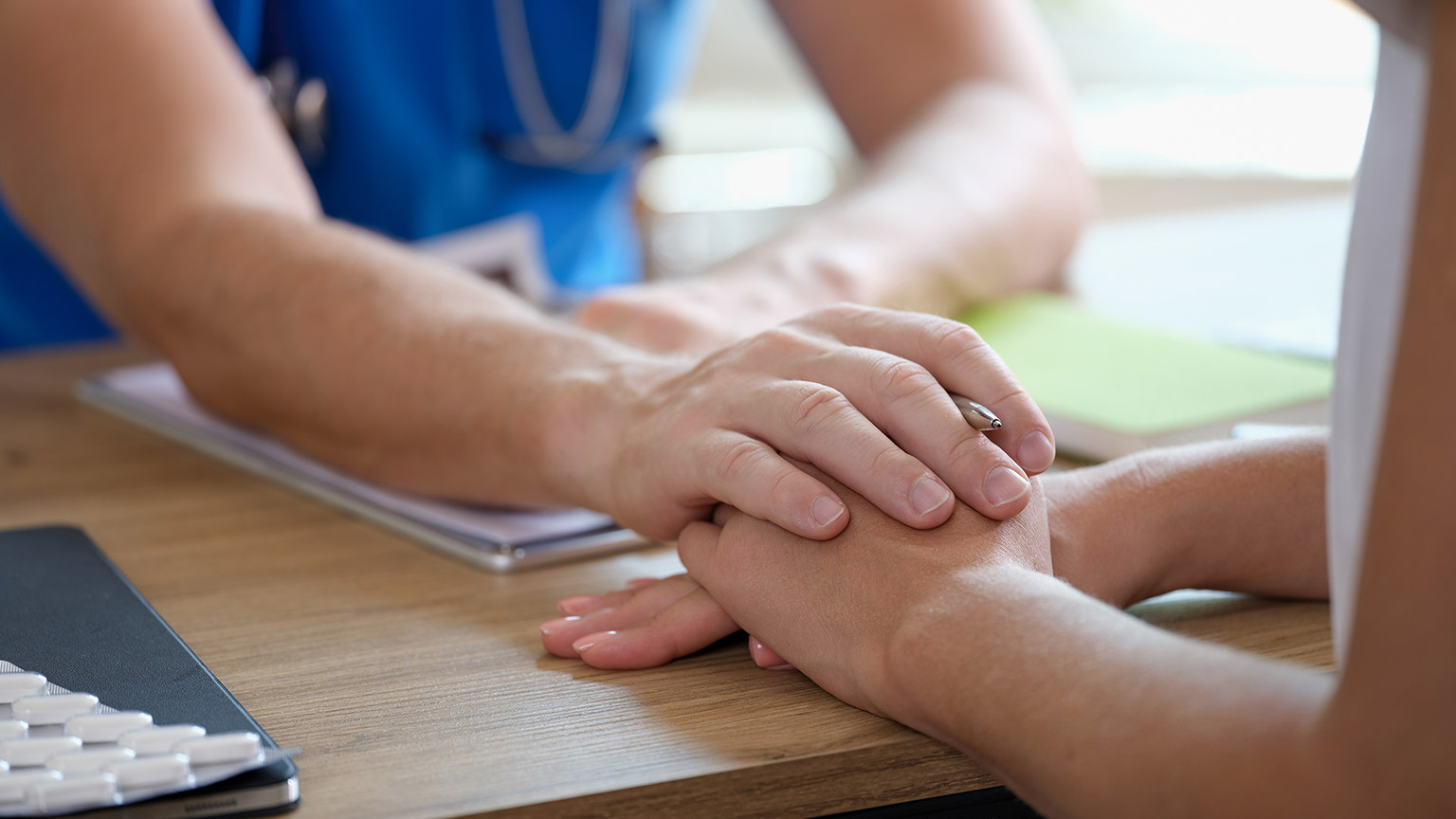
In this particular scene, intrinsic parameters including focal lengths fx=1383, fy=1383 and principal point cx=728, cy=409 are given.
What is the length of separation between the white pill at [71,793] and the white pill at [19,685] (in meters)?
0.07

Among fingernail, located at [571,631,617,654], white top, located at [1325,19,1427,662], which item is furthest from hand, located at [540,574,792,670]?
white top, located at [1325,19,1427,662]

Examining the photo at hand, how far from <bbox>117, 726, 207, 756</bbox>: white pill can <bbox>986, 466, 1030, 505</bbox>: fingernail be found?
286 mm

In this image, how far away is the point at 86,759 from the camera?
1.35ft

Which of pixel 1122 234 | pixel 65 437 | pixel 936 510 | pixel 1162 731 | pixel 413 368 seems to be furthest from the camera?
pixel 1122 234

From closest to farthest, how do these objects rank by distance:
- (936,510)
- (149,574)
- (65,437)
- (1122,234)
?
(936,510) < (149,574) < (65,437) < (1122,234)

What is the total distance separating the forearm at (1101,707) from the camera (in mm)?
369

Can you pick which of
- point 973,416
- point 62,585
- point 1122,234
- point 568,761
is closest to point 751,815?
point 568,761

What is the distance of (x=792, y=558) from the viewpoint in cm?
54

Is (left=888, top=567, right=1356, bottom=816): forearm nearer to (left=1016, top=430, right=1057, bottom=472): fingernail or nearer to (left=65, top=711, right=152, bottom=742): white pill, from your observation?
(left=1016, top=430, right=1057, bottom=472): fingernail

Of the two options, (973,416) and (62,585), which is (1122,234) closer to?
(973,416)

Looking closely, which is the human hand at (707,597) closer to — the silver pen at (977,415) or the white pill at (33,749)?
the silver pen at (977,415)

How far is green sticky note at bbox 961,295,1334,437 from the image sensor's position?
0.78 meters

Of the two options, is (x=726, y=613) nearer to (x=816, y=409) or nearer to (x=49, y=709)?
(x=816, y=409)

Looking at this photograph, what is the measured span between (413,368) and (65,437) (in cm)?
29
